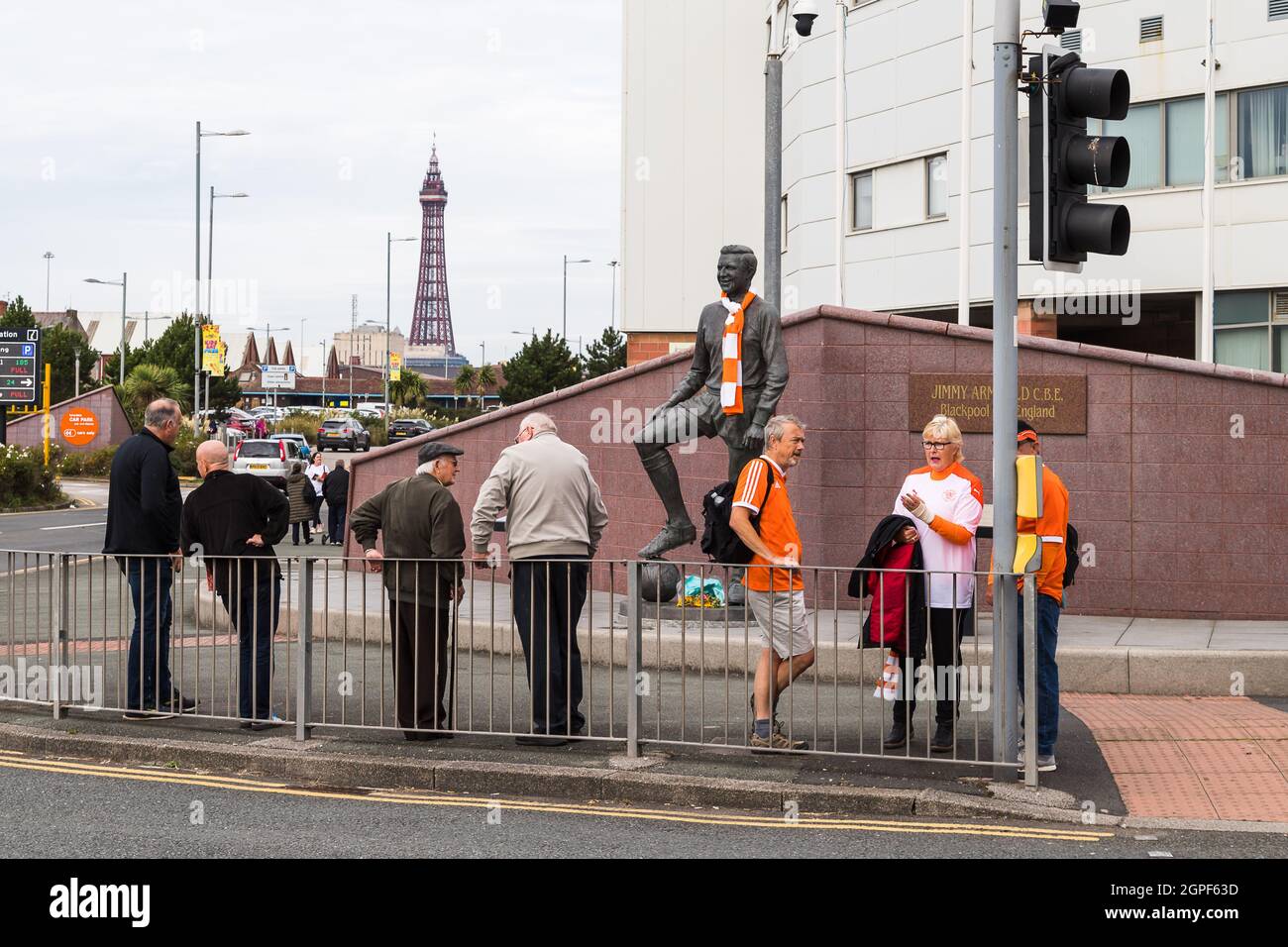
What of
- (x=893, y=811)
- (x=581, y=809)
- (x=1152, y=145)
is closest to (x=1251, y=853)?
(x=893, y=811)

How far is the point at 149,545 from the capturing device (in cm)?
980

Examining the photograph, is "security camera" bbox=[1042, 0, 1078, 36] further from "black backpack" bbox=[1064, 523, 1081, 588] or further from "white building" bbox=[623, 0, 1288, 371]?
"white building" bbox=[623, 0, 1288, 371]

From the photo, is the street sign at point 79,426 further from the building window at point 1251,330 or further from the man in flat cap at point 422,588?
the man in flat cap at point 422,588

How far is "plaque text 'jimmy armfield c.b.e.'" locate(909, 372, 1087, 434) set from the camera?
1441cm

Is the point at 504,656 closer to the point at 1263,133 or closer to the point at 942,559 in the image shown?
the point at 942,559

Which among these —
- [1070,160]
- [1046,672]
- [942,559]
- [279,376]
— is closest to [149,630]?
[942,559]

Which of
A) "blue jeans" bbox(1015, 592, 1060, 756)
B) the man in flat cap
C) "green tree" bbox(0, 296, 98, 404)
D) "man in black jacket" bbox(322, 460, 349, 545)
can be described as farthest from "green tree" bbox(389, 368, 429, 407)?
"blue jeans" bbox(1015, 592, 1060, 756)

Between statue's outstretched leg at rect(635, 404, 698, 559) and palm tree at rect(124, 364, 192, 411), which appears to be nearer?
statue's outstretched leg at rect(635, 404, 698, 559)

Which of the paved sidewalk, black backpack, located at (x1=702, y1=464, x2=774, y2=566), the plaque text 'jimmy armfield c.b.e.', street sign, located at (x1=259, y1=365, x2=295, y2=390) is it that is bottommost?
the paved sidewalk

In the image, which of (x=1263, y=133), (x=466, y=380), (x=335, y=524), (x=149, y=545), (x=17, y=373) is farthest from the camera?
(x=466, y=380)

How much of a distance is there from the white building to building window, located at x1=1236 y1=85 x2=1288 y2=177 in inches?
0.9

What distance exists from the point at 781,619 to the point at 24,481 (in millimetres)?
33588
